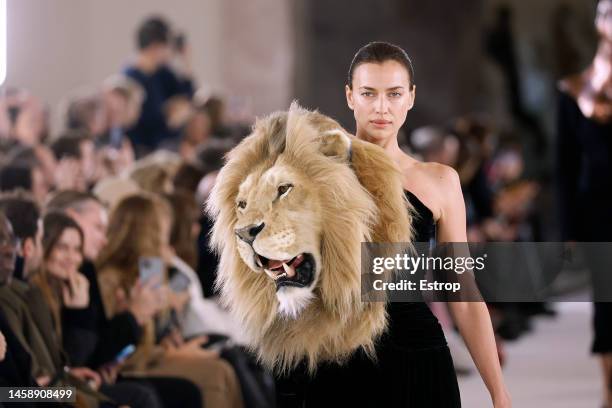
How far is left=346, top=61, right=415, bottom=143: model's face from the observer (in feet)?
9.53

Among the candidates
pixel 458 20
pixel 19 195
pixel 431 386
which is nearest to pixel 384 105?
pixel 431 386

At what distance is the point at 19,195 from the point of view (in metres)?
4.43

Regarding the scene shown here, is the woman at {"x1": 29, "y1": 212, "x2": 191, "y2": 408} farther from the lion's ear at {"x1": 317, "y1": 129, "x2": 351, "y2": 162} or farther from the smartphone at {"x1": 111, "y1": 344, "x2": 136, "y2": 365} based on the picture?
the lion's ear at {"x1": 317, "y1": 129, "x2": 351, "y2": 162}

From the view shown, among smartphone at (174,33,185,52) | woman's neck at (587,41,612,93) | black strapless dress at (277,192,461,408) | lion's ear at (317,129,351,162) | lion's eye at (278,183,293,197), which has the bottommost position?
black strapless dress at (277,192,461,408)

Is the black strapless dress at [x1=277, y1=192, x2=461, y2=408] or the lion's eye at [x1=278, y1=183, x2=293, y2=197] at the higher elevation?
the lion's eye at [x1=278, y1=183, x2=293, y2=197]

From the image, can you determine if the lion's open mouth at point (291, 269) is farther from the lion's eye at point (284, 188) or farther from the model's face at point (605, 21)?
the model's face at point (605, 21)

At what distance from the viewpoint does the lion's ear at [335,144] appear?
2.78m

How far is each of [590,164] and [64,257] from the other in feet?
6.60

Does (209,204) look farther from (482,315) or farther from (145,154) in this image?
(145,154)

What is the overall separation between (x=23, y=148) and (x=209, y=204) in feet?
10.4

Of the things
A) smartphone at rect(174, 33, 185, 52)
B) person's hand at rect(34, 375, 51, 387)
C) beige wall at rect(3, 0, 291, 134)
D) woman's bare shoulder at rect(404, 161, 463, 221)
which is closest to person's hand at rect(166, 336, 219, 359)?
person's hand at rect(34, 375, 51, 387)

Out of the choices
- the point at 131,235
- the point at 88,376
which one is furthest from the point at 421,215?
the point at 131,235

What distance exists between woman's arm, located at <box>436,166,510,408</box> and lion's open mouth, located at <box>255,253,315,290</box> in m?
0.35

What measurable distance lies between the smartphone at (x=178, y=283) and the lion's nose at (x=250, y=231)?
2510mm
